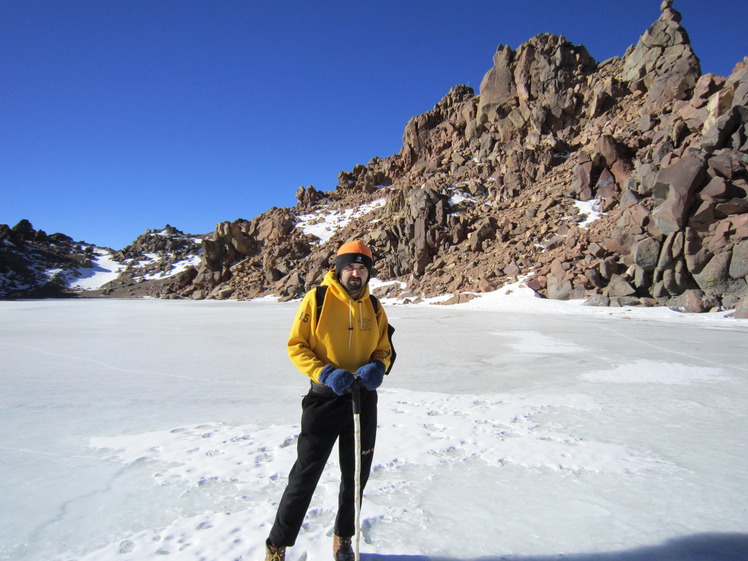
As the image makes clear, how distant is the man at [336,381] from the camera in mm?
2268

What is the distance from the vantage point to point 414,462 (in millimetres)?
3613

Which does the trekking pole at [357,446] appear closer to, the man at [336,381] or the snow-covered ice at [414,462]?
the man at [336,381]

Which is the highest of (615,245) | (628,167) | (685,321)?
(628,167)

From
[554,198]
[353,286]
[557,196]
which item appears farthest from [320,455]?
[557,196]

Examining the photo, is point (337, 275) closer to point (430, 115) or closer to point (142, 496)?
point (142, 496)

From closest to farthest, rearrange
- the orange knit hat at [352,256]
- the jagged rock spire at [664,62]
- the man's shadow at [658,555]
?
the man's shadow at [658,555]
the orange knit hat at [352,256]
the jagged rock spire at [664,62]

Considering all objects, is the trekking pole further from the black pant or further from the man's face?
the man's face

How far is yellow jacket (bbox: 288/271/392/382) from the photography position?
234 cm

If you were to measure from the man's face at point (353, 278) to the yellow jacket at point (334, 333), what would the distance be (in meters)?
0.04

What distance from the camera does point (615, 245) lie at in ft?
74.1

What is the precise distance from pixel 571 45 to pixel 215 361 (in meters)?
55.5

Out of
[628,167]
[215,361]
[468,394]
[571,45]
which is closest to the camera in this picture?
[468,394]

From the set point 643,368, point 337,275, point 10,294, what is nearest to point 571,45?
point 643,368

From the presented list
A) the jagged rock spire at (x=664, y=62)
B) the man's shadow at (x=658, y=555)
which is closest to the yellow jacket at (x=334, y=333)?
the man's shadow at (x=658, y=555)
